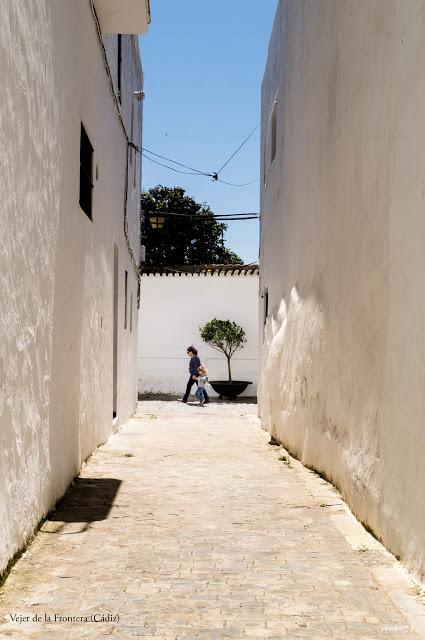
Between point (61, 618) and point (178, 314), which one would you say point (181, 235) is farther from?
point (61, 618)

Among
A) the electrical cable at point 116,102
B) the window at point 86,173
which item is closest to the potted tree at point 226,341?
the electrical cable at point 116,102

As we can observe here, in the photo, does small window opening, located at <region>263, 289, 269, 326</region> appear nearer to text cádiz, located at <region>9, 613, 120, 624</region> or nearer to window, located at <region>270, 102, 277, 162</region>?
window, located at <region>270, 102, 277, 162</region>

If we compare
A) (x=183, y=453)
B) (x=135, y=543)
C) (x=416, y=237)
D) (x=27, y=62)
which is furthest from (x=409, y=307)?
(x=183, y=453)

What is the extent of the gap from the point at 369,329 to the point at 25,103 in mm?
2674

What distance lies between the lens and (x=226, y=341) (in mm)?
22516

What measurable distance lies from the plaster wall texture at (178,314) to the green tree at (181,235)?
453 inches

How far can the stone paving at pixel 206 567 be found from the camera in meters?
3.28

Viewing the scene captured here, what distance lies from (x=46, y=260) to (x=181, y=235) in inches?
1240

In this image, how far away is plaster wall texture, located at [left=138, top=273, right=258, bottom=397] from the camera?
2352cm

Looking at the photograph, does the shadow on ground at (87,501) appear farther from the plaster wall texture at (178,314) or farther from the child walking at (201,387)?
the plaster wall texture at (178,314)

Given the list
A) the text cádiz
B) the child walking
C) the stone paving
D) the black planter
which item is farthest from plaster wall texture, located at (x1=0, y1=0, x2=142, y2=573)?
the black planter

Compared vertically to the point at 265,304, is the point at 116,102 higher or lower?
higher

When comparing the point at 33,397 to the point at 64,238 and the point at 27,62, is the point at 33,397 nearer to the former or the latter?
the point at 64,238

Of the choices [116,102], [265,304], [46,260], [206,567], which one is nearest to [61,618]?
[206,567]
